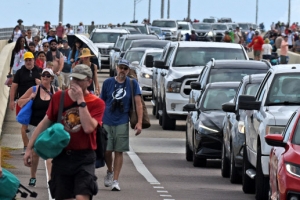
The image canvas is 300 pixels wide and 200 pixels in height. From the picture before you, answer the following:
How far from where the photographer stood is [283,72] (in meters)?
15.3

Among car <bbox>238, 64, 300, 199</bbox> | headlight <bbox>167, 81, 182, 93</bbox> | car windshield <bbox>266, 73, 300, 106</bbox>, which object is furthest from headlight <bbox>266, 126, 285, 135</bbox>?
headlight <bbox>167, 81, 182, 93</bbox>

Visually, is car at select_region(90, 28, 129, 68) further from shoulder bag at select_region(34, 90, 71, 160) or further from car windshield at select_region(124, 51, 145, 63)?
shoulder bag at select_region(34, 90, 71, 160)

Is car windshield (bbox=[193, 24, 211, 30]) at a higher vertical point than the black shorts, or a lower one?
lower

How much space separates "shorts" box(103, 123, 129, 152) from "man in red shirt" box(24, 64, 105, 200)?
4798mm

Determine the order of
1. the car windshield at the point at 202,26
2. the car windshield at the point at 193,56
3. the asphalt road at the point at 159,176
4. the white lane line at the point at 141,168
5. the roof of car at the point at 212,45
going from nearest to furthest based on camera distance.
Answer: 1. the asphalt road at the point at 159,176
2. the white lane line at the point at 141,168
3. the roof of car at the point at 212,45
4. the car windshield at the point at 193,56
5. the car windshield at the point at 202,26

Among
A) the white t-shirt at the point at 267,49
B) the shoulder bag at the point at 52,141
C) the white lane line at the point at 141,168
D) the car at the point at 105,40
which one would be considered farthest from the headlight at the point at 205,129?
the car at the point at 105,40

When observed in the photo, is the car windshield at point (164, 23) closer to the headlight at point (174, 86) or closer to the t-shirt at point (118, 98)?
the headlight at point (174, 86)

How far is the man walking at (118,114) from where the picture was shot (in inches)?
592

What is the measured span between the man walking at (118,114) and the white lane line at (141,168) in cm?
137

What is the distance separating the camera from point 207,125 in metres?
18.8

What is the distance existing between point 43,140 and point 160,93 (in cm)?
1860

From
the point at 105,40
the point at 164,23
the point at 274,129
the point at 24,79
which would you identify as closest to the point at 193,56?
the point at 24,79

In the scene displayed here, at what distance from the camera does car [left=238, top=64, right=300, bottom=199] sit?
13.8 meters

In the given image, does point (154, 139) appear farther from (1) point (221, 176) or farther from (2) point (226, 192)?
(2) point (226, 192)
